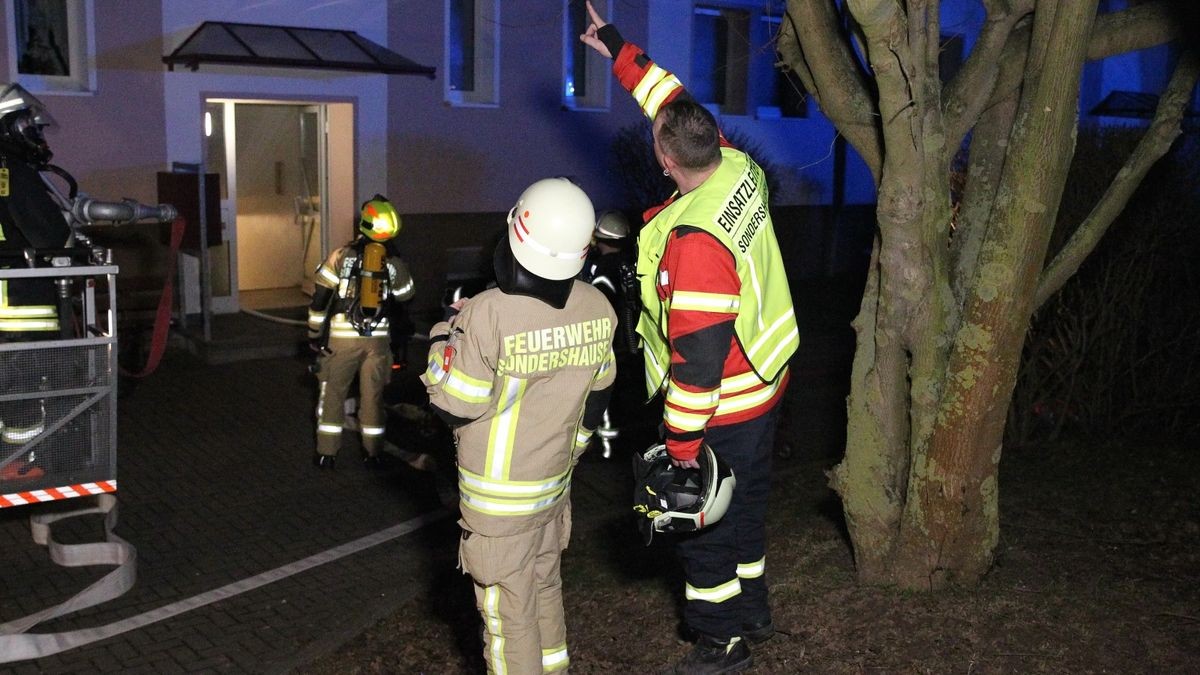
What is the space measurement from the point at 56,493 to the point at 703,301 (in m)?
3.54

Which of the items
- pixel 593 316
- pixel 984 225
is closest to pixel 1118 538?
pixel 984 225

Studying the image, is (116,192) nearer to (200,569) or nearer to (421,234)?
(421,234)

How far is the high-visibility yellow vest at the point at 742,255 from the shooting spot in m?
3.96

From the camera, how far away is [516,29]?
1385 cm

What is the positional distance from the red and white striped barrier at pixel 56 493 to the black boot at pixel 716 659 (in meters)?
3.07

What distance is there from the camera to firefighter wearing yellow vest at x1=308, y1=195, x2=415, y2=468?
287 inches

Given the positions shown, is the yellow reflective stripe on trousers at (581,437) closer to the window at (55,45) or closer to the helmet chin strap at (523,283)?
the helmet chin strap at (523,283)

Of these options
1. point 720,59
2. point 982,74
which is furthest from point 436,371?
point 720,59

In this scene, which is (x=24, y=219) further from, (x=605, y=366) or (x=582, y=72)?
(x=582, y=72)

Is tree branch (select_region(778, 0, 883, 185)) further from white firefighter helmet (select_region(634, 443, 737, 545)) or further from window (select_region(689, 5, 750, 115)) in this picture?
window (select_region(689, 5, 750, 115))

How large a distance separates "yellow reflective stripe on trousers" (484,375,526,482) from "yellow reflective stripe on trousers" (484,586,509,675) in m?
0.42

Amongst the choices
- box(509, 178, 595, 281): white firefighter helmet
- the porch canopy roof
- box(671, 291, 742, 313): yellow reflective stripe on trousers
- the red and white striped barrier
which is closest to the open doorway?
the porch canopy roof

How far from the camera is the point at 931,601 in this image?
457 cm

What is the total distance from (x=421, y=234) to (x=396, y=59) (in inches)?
88.9
